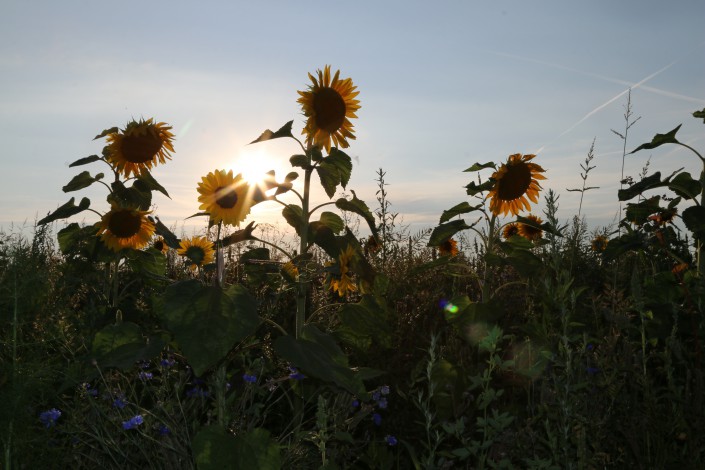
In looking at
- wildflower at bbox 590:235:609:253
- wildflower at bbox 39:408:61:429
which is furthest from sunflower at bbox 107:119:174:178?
wildflower at bbox 590:235:609:253

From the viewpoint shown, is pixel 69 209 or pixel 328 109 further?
pixel 69 209

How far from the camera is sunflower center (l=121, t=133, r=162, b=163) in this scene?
4.47 m

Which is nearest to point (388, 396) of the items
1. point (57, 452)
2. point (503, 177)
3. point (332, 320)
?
point (332, 320)

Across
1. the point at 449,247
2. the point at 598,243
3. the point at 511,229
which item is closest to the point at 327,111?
the point at 511,229

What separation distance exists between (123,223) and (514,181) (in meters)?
2.55

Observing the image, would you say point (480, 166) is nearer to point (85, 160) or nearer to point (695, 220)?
point (695, 220)

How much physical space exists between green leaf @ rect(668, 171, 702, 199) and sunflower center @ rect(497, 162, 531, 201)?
37.4 inches

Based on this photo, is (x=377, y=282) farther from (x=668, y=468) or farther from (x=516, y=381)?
(x=668, y=468)

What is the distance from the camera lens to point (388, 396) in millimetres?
4020

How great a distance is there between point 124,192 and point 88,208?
0.99 ft

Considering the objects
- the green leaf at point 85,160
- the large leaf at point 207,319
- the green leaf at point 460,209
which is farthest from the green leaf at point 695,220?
the green leaf at point 85,160

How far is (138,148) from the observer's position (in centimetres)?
446

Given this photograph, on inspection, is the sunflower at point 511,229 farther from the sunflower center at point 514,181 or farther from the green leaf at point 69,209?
the green leaf at point 69,209

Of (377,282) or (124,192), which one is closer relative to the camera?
(377,282)
